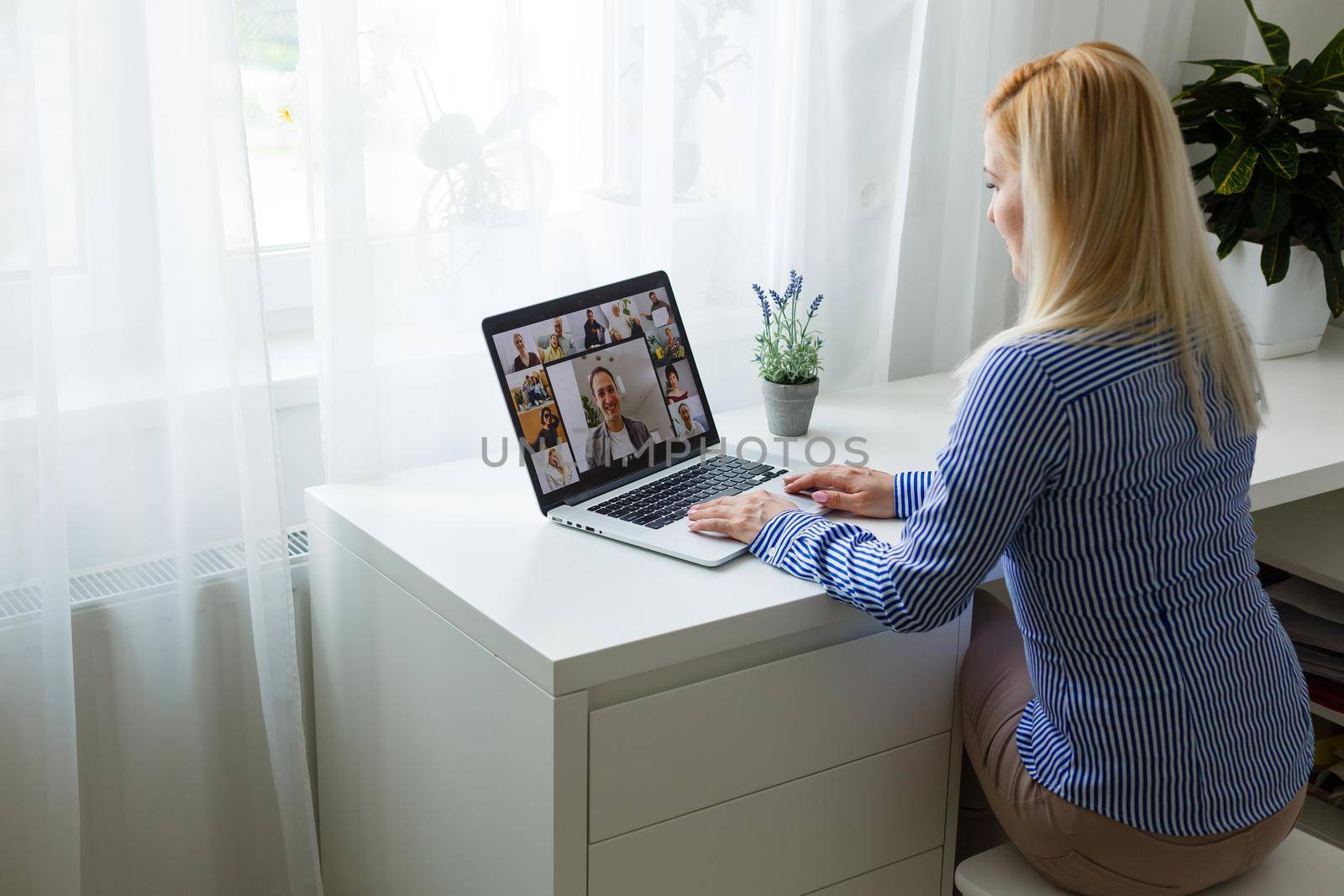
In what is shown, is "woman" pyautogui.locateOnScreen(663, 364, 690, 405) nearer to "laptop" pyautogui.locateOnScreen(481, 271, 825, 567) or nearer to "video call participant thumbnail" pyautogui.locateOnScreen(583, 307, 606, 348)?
"laptop" pyautogui.locateOnScreen(481, 271, 825, 567)

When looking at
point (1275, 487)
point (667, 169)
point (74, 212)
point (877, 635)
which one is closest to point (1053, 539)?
point (877, 635)

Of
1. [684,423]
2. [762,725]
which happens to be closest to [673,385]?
[684,423]

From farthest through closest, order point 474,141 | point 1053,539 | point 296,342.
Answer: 1. point 296,342
2. point 474,141
3. point 1053,539

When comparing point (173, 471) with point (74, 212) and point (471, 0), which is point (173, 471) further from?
point (471, 0)

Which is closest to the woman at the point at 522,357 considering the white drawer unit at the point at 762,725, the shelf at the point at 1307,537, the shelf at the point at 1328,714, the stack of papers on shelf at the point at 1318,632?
the white drawer unit at the point at 762,725

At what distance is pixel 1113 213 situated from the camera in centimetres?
111

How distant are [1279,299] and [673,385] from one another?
1076 mm

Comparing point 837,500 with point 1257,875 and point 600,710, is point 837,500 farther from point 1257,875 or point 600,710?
point 1257,875

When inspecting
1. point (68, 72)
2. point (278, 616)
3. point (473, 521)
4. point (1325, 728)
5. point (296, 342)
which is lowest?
point (1325, 728)

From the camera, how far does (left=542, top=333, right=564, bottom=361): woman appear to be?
136 cm

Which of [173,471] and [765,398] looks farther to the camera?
[765,398]

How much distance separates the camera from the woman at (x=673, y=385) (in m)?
1.50

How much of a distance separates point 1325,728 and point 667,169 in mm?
1360

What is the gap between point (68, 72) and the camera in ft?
4.04
